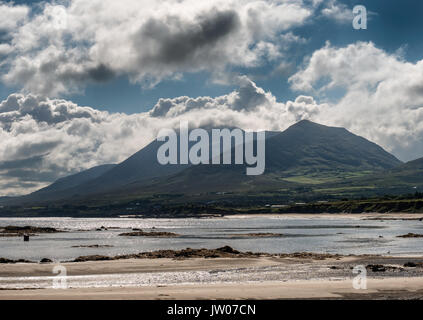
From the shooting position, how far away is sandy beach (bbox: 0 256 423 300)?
33.5 metres

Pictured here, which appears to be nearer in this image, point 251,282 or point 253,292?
point 253,292

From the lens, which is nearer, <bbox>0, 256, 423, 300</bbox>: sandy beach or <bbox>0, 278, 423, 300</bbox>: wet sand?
<bbox>0, 278, 423, 300</bbox>: wet sand

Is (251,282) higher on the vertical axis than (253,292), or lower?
lower

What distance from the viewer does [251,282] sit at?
42750 mm

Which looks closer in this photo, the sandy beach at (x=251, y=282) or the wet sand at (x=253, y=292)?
the wet sand at (x=253, y=292)

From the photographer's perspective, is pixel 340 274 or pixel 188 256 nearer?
pixel 340 274

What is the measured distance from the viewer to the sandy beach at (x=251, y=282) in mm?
33469
